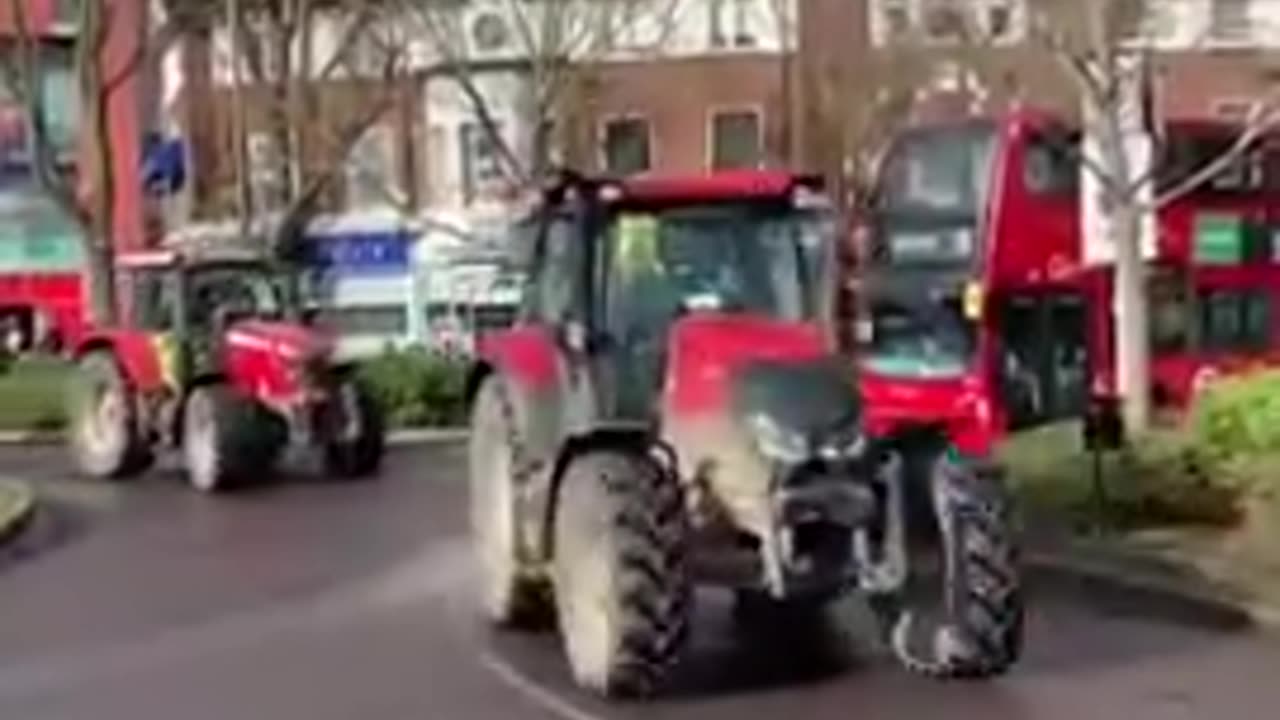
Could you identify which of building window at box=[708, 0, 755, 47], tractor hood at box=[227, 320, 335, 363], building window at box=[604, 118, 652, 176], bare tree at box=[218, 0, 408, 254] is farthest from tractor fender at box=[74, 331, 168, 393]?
building window at box=[708, 0, 755, 47]

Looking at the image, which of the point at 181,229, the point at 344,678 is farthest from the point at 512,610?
the point at 181,229

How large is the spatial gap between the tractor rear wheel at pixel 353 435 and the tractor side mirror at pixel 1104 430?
918cm

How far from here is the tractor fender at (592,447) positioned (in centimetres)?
1432

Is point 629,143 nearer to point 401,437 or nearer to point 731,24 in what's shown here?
point 731,24

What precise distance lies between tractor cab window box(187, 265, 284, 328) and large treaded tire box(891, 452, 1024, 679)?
16.0 m

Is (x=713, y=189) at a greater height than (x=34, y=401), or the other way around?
(x=713, y=189)

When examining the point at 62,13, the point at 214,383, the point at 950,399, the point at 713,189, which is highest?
the point at 62,13

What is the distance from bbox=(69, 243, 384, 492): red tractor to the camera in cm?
2756

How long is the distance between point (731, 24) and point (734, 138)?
2371 mm

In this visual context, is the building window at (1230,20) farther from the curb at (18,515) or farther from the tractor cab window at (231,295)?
the curb at (18,515)

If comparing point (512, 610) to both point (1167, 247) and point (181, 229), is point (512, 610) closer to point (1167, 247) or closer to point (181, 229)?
point (1167, 247)

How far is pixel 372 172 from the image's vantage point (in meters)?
60.5

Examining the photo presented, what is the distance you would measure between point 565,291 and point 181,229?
136 ft

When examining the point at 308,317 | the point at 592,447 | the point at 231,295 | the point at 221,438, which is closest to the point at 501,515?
the point at 592,447
